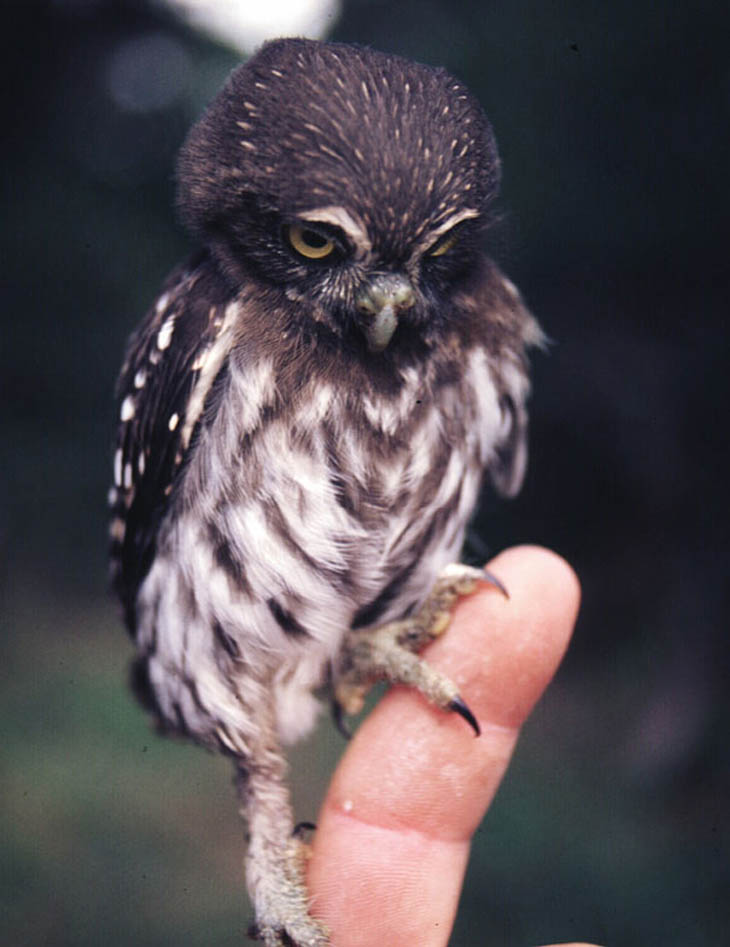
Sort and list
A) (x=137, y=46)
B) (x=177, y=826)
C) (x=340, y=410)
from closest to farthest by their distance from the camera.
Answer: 1. (x=340, y=410)
2. (x=177, y=826)
3. (x=137, y=46)

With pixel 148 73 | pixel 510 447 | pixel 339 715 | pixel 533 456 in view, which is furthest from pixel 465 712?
pixel 148 73

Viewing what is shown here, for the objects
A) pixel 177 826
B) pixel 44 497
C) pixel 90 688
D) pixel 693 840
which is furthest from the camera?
pixel 44 497

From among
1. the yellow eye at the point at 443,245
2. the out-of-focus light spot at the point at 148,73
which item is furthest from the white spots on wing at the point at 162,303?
the out-of-focus light spot at the point at 148,73

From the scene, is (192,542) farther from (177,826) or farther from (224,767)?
(224,767)

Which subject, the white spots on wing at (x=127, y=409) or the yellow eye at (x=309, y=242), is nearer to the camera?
the yellow eye at (x=309, y=242)

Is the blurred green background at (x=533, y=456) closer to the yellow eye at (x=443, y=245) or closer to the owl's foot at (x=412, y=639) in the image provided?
the owl's foot at (x=412, y=639)

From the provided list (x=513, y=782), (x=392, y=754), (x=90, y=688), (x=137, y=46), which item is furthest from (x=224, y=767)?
(x=137, y=46)

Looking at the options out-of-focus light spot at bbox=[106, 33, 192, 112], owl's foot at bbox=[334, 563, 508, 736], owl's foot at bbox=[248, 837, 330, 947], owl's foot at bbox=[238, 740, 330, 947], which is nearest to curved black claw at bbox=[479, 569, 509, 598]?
owl's foot at bbox=[334, 563, 508, 736]
